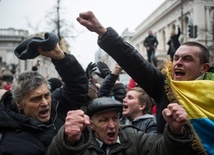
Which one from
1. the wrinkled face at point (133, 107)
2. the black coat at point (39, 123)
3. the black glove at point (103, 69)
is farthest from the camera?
the black glove at point (103, 69)

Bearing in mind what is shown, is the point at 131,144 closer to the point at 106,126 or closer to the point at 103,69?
the point at 106,126

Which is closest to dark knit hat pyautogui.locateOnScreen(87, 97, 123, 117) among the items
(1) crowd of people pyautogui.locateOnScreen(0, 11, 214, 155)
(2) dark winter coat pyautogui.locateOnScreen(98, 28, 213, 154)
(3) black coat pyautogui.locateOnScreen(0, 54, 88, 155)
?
(1) crowd of people pyautogui.locateOnScreen(0, 11, 214, 155)

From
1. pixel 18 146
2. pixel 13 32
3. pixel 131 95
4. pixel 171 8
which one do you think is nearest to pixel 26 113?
pixel 18 146

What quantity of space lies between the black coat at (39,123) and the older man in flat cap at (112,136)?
38 centimetres

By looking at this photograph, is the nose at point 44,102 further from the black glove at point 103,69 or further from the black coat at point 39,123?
the black glove at point 103,69

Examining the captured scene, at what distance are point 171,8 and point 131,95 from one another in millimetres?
47092

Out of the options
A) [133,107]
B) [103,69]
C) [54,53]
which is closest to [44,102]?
[54,53]

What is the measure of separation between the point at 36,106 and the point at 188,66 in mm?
1373

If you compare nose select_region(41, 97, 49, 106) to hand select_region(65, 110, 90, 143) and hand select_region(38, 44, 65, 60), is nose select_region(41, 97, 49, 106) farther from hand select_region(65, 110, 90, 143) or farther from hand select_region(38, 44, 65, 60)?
hand select_region(65, 110, 90, 143)

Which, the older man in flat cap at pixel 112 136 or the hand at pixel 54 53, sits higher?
the hand at pixel 54 53

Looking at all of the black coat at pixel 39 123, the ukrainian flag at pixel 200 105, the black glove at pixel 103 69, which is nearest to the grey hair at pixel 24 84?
the black coat at pixel 39 123

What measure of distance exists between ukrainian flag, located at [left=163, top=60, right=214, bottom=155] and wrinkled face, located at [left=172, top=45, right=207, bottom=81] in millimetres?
280

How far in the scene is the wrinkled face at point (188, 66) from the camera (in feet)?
8.32

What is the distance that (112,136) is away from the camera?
2.43 m
